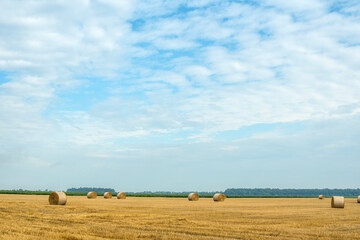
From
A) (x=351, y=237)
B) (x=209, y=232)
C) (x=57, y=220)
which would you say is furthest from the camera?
(x=57, y=220)

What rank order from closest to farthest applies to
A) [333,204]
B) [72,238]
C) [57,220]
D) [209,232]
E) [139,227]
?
1. [72,238]
2. [209,232]
3. [139,227]
4. [57,220]
5. [333,204]

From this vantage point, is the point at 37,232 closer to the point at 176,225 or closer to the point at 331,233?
the point at 176,225

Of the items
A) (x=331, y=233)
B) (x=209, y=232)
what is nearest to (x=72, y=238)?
(x=209, y=232)

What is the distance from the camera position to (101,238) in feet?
43.3

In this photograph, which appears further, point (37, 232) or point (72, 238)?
point (37, 232)

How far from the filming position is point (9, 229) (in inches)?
590

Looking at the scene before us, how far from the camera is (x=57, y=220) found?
1928 centimetres

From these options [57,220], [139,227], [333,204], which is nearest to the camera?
[139,227]

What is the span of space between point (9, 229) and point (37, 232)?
1437 mm

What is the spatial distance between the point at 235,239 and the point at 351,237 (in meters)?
4.44

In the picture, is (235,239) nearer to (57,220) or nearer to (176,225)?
(176,225)

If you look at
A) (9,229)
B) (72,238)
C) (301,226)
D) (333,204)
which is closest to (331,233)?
(301,226)

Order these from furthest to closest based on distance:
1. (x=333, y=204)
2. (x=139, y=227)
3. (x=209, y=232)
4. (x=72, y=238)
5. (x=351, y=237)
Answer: (x=333, y=204) < (x=139, y=227) < (x=209, y=232) < (x=351, y=237) < (x=72, y=238)

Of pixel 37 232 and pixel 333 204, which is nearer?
pixel 37 232
